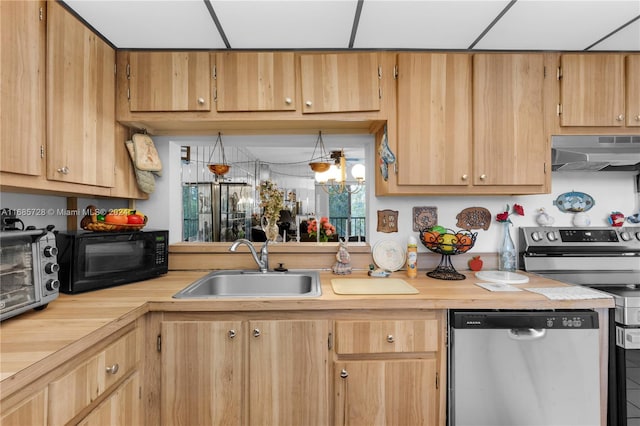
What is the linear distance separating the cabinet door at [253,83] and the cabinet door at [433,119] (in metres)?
0.62

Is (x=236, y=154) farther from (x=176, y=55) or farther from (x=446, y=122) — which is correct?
(x=446, y=122)

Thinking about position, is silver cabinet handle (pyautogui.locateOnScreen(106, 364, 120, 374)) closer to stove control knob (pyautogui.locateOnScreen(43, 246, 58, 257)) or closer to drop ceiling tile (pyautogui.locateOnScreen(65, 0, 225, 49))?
stove control knob (pyautogui.locateOnScreen(43, 246, 58, 257))

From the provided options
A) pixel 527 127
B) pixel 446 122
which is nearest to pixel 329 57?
pixel 446 122

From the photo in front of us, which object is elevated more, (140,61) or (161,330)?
(140,61)

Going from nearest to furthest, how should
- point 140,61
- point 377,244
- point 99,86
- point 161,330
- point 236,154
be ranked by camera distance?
point 161,330
point 99,86
point 140,61
point 377,244
point 236,154

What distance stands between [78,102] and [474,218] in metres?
2.23

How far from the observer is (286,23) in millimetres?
1581

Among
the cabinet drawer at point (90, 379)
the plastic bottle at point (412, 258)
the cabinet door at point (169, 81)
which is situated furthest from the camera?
the plastic bottle at point (412, 258)

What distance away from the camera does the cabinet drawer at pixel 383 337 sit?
1.44 metres

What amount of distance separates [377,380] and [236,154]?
5553mm

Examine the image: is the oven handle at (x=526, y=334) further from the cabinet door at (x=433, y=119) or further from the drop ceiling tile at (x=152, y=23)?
the drop ceiling tile at (x=152, y=23)

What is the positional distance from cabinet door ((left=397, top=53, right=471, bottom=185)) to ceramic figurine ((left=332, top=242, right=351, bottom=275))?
0.54 meters

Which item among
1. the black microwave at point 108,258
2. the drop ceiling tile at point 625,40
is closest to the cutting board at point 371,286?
the black microwave at point 108,258

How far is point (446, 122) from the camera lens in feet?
5.83
